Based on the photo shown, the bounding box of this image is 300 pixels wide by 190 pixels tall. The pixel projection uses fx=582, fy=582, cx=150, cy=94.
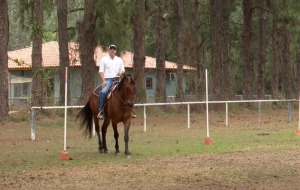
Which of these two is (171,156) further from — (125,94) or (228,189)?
(228,189)

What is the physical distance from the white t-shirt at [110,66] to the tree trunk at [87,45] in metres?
12.8

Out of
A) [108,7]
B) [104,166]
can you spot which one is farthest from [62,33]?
[104,166]

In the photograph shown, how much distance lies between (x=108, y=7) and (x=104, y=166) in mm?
14957

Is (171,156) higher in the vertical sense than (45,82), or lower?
lower

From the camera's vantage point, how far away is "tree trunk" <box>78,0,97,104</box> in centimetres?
2667

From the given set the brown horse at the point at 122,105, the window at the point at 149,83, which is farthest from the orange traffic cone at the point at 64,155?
the window at the point at 149,83

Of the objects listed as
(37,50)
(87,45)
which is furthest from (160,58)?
(37,50)

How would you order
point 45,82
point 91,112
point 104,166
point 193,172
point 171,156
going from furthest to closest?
point 45,82
point 91,112
point 171,156
point 104,166
point 193,172

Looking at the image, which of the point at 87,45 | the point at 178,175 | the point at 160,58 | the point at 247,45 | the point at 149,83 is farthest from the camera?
the point at 149,83

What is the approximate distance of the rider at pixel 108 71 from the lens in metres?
13.8

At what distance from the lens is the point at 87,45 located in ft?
90.2

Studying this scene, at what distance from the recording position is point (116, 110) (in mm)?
13594

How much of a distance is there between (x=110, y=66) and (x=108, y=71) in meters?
0.15

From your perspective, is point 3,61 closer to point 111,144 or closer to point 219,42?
point 111,144
